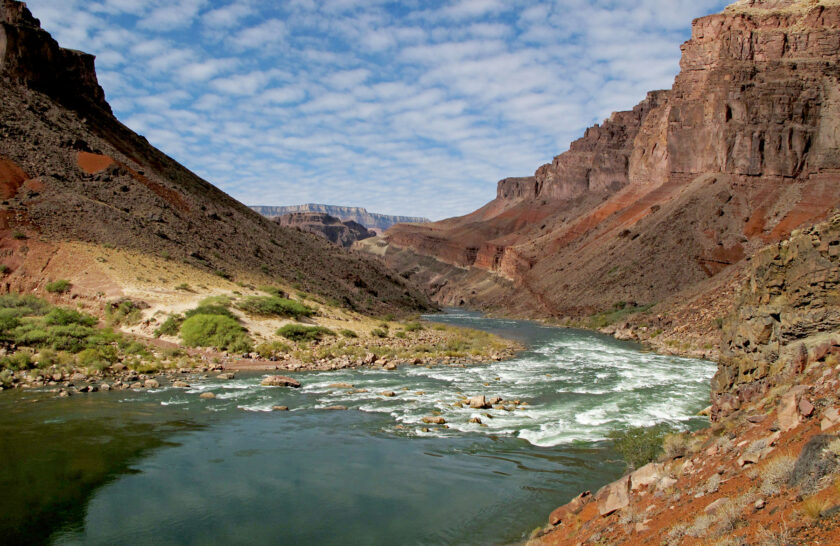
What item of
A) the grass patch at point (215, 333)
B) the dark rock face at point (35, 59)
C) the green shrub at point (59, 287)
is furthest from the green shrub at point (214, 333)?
the dark rock face at point (35, 59)

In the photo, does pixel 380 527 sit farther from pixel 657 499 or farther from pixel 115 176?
pixel 115 176

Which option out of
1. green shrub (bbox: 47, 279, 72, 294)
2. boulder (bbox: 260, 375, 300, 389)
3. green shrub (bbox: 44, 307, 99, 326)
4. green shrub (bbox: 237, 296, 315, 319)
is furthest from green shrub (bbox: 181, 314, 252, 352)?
green shrub (bbox: 47, 279, 72, 294)

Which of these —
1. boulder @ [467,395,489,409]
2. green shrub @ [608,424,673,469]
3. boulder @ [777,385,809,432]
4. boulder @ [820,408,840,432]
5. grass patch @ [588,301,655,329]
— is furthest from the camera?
grass patch @ [588,301,655,329]

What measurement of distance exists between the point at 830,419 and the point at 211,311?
2958 cm

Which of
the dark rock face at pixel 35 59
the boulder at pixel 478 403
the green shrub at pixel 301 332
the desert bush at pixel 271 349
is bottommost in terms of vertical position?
the boulder at pixel 478 403

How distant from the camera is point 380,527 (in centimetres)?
1066

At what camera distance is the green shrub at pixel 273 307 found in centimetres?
3438

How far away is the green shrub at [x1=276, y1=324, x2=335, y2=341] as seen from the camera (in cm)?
3198

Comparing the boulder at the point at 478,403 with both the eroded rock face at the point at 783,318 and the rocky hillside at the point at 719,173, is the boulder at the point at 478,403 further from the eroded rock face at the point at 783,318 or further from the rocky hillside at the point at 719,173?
the rocky hillside at the point at 719,173

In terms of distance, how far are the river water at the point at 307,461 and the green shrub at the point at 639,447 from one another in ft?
1.57

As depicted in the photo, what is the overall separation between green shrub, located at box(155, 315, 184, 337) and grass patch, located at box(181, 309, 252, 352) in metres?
0.35

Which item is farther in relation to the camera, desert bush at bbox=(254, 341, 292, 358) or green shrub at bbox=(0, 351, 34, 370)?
desert bush at bbox=(254, 341, 292, 358)

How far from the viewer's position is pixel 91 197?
41312 mm

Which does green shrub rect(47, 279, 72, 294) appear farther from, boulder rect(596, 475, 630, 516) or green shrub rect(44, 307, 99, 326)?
boulder rect(596, 475, 630, 516)
